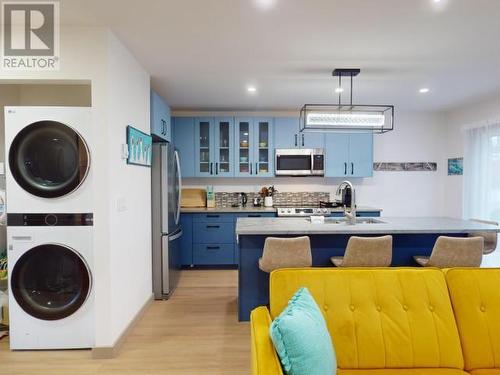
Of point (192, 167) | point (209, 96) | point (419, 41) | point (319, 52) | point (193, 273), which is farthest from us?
point (192, 167)

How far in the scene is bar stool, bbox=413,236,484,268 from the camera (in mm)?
2660

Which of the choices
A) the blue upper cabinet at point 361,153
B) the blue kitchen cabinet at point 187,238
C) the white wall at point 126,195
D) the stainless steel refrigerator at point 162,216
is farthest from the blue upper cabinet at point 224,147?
the blue upper cabinet at point 361,153

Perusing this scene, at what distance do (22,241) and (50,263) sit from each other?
27cm

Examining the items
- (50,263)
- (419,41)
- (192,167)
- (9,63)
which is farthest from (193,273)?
(419,41)

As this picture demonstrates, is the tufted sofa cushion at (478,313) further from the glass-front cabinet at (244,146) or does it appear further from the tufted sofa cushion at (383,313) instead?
the glass-front cabinet at (244,146)

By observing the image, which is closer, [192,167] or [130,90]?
[130,90]

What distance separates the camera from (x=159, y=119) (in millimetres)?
3977

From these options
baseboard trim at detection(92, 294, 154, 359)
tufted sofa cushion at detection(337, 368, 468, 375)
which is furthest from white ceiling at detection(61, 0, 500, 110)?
baseboard trim at detection(92, 294, 154, 359)

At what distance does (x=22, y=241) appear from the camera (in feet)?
8.17

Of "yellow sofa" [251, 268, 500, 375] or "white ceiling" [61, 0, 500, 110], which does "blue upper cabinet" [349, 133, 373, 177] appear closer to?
"white ceiling" [61, 0, 500, 110]

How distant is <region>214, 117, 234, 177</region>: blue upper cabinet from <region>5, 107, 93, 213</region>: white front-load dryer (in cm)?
274

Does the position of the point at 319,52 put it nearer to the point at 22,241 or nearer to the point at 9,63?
the point at 9,63

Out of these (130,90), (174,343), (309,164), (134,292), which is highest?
(130,90)

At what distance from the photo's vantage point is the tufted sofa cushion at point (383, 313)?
1.59m
